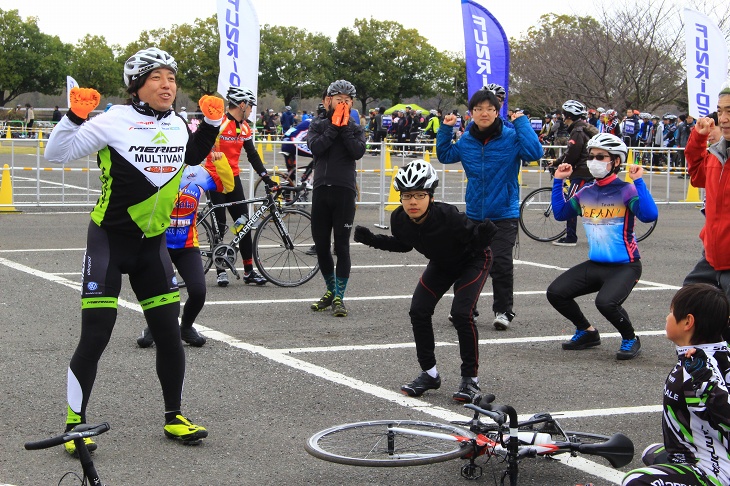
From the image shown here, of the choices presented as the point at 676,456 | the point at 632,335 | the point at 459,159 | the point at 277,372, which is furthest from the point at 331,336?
the point at 676,456

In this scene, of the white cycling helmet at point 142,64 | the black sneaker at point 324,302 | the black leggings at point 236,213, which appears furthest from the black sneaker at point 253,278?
the white cycling helmet at point 142,64

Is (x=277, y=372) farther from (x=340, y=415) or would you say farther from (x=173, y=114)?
(x=173, y=114)

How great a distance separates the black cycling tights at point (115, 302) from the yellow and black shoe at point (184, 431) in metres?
0.10

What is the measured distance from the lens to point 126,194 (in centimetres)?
545

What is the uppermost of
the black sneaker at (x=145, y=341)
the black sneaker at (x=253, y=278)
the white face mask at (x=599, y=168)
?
the white face mask at (x=599, y=168)

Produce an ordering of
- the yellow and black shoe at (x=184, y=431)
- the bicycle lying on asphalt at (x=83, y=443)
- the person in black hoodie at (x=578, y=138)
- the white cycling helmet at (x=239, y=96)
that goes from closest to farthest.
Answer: the bicycle lying on asphalt at (x=83, y=443), the yellow and black shoe at (x=184, y=431), the white cycling helmet at (x=239, y=96), the person in black hoodie at (x=578, y=138)

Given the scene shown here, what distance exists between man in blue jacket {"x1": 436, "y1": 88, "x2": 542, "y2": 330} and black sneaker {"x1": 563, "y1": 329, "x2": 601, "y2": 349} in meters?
0.85

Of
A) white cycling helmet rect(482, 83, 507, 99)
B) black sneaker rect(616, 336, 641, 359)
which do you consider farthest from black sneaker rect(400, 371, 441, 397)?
white cycling helmet rect(482, 83, 507, 99)

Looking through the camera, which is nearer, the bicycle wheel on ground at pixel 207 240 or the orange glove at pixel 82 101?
the orange glove at pixel 82 101

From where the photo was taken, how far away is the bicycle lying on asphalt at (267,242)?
11.0 m

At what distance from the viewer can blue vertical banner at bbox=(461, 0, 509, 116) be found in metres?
13.3

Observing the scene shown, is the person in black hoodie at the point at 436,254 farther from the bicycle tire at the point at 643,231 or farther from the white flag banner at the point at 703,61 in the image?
the white flag banner at the point at 703,61

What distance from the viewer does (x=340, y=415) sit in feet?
20.2

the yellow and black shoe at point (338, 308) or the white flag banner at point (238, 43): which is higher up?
the white flag banner at point (238, 43)
